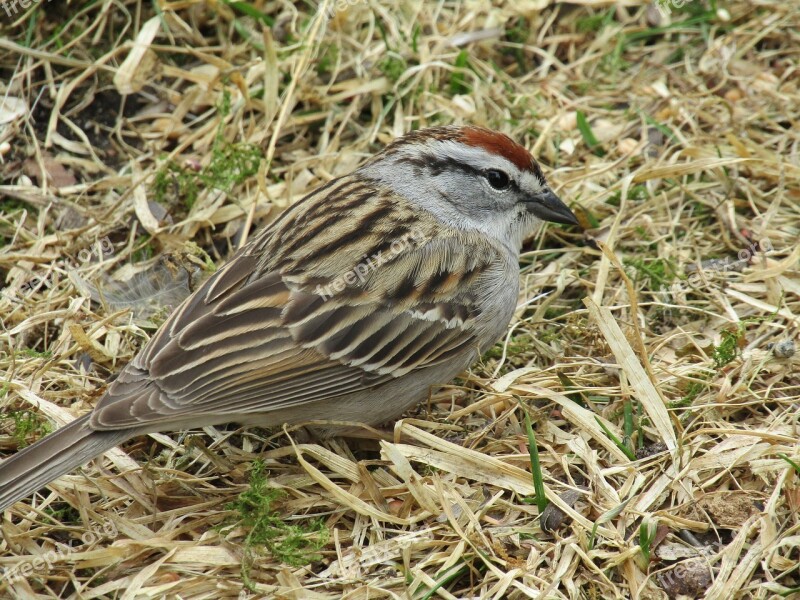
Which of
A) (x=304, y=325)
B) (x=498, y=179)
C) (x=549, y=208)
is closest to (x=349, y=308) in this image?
(x=304, y=325)

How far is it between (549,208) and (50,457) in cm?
272

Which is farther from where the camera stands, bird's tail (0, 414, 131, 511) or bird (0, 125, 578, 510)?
bird (0, 125, 578, 510)

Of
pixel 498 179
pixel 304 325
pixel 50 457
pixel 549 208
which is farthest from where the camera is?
pixel 549 208

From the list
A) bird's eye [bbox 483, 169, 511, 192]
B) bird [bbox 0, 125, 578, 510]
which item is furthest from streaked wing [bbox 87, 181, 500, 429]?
bird's eye [bbox 483, 169, 511, 192]

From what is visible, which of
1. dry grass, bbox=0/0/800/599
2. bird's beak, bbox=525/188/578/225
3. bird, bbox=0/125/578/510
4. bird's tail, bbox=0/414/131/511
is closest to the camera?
bird's tail, bbox=0/414/131/511

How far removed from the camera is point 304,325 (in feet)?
14.9

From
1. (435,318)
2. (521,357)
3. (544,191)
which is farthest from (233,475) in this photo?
(544,191)

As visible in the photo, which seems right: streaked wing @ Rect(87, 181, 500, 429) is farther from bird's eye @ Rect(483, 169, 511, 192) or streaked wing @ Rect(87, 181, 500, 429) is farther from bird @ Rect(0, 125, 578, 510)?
bird's eye @ Rect(483, 169, 511, 192)

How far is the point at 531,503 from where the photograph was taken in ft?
14.3

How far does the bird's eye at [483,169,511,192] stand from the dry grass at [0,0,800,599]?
0.63 m

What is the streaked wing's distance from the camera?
4.31 m

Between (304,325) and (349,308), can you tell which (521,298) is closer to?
(349,308)

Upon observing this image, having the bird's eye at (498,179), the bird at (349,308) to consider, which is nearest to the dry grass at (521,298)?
the bird at (349,308)

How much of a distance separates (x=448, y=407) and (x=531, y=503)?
0.86m
